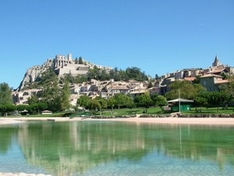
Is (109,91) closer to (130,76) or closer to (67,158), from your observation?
(130,76)

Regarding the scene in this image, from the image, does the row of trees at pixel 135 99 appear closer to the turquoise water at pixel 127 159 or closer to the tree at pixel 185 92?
the tree at pixel 185 92

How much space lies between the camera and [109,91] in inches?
6083

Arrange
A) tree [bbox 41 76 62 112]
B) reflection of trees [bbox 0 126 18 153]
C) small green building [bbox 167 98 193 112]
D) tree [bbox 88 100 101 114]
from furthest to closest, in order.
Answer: tree [bbox 41 76 62 112] → tree [bbox 88 100 101 114] → small green building [bbox 167 98 193 112] → reflection of trees [bbox 0 126 18 153]

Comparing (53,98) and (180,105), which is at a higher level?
(53,98)

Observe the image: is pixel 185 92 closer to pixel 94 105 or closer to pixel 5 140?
pixel 94 105

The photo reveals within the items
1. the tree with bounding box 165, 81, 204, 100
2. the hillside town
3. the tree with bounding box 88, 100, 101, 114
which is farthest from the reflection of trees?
the hillside town

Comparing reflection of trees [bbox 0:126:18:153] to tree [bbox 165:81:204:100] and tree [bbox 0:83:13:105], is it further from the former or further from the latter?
tree [bbox 0:83:13:105]

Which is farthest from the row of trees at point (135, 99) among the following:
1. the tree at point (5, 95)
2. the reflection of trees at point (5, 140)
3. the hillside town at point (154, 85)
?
the reflection of trees at point (5, 140)

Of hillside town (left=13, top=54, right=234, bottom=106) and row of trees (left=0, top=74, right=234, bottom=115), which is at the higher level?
hillside town (left=13, top=54, right=234, bottom=106)

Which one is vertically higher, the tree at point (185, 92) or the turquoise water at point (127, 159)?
the tree at point (185, 92)

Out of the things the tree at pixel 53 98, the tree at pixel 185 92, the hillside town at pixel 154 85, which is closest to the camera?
the tree at pixel 185 92

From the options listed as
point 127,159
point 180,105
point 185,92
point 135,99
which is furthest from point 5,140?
point 135,99

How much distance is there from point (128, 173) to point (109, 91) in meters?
139

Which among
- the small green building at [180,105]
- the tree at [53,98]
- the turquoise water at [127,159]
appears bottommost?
the turquoise water at [127,159]
